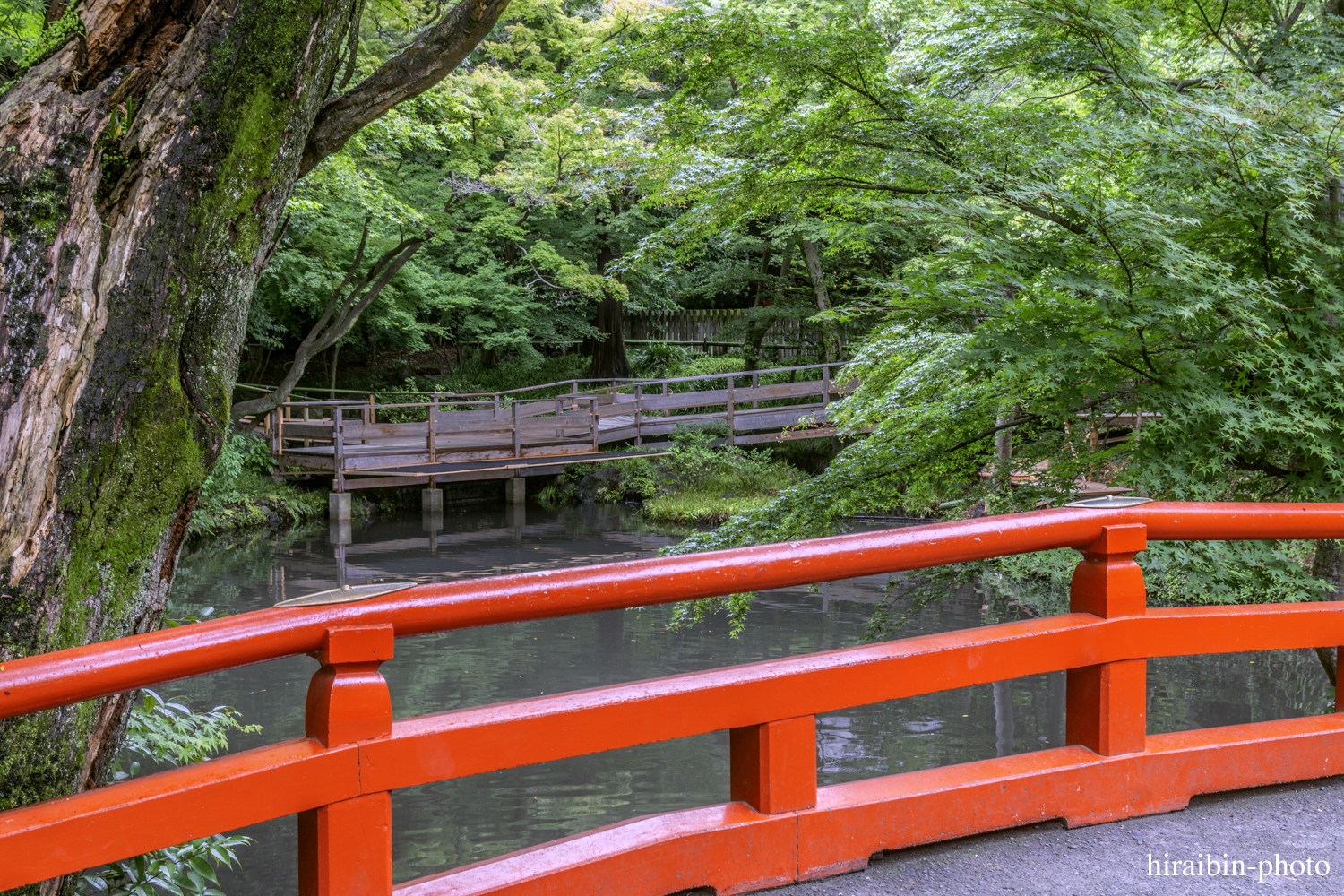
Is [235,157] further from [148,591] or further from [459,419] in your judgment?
[459,419]

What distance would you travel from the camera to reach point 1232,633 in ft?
7.61

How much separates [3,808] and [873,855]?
1.74m

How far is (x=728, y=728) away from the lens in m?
1.81

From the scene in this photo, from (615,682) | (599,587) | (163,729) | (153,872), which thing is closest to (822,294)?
(615,682)

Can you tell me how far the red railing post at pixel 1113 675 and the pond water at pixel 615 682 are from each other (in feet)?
10.5

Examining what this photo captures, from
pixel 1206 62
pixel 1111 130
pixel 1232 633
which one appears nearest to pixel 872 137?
pixel 1111 130

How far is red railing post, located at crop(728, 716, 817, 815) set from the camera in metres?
1.83

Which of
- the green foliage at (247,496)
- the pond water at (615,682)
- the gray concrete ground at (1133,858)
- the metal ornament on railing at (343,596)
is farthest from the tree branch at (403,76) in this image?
the green foliage at (247,496)

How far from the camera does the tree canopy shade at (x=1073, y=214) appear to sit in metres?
3.40

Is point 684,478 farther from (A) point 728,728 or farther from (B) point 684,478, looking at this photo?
(A) point 728,728

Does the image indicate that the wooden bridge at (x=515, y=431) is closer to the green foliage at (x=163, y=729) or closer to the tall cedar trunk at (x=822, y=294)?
the tall cedar trunk at (x=822, y=294)

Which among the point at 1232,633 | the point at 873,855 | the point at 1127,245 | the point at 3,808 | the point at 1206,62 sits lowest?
the point at 873,855

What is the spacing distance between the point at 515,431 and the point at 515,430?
0.02 m

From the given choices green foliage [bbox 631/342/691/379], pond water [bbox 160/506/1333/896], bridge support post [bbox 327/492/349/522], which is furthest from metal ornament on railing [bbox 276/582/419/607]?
green foliage [bbox 631/342/691/379]
